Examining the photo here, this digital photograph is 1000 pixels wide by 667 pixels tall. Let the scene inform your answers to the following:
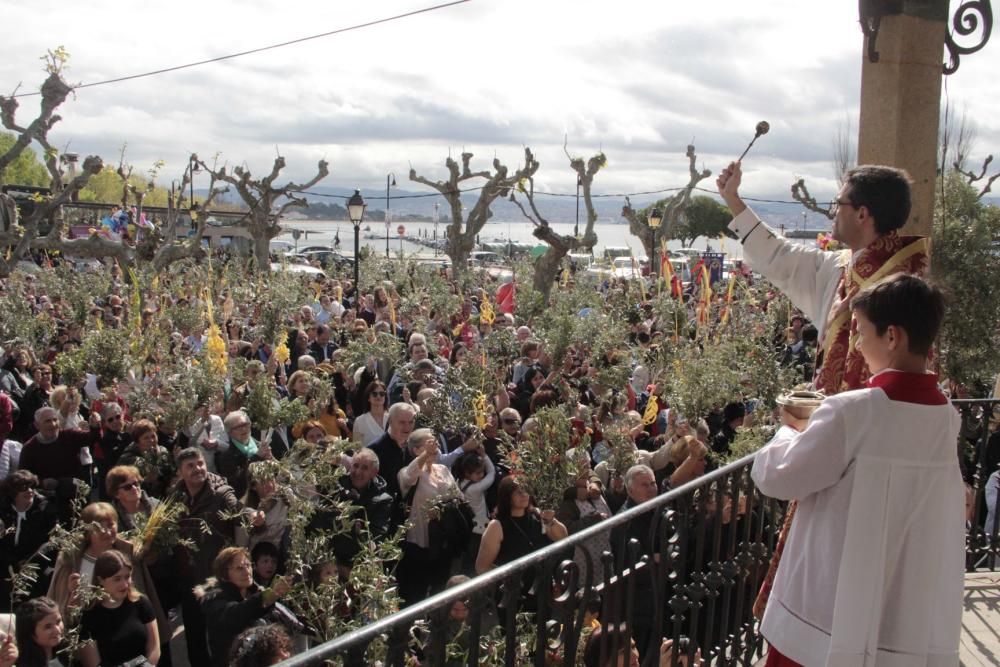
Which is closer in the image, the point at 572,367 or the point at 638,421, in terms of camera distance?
the point at 638,421

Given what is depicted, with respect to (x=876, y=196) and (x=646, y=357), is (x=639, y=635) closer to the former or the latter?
(x=876, y=196)

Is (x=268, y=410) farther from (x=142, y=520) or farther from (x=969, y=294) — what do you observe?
(x=969, y=294)

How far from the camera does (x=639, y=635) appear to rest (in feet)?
13.9

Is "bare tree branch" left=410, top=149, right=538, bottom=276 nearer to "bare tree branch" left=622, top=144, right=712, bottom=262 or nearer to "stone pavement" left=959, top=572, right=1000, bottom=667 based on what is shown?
"bare tree branch" left=622, top=144, right=712, bottom=262

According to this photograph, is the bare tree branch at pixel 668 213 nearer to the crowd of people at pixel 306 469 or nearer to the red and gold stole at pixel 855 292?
the crowd of people at pixel 306 469

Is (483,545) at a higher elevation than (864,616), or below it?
below

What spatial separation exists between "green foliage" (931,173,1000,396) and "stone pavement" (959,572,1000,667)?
4.36 m

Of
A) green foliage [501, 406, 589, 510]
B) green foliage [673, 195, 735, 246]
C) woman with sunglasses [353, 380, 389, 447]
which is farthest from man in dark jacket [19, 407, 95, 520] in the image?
green foliage [673, 195, 735, 246]

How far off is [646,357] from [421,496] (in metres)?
5.21

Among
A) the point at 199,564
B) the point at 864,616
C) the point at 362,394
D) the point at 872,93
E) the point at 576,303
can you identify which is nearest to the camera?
the point at 864,616

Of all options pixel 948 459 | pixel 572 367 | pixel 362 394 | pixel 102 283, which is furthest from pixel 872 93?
pixel 102 283

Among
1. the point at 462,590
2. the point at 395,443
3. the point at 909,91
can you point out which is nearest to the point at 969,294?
the point at 395,443

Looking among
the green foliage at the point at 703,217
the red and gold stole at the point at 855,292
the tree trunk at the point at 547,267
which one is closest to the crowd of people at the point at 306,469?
the red and gold stole at the point at 855,292

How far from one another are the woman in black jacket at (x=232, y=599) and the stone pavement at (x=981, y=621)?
320cm
